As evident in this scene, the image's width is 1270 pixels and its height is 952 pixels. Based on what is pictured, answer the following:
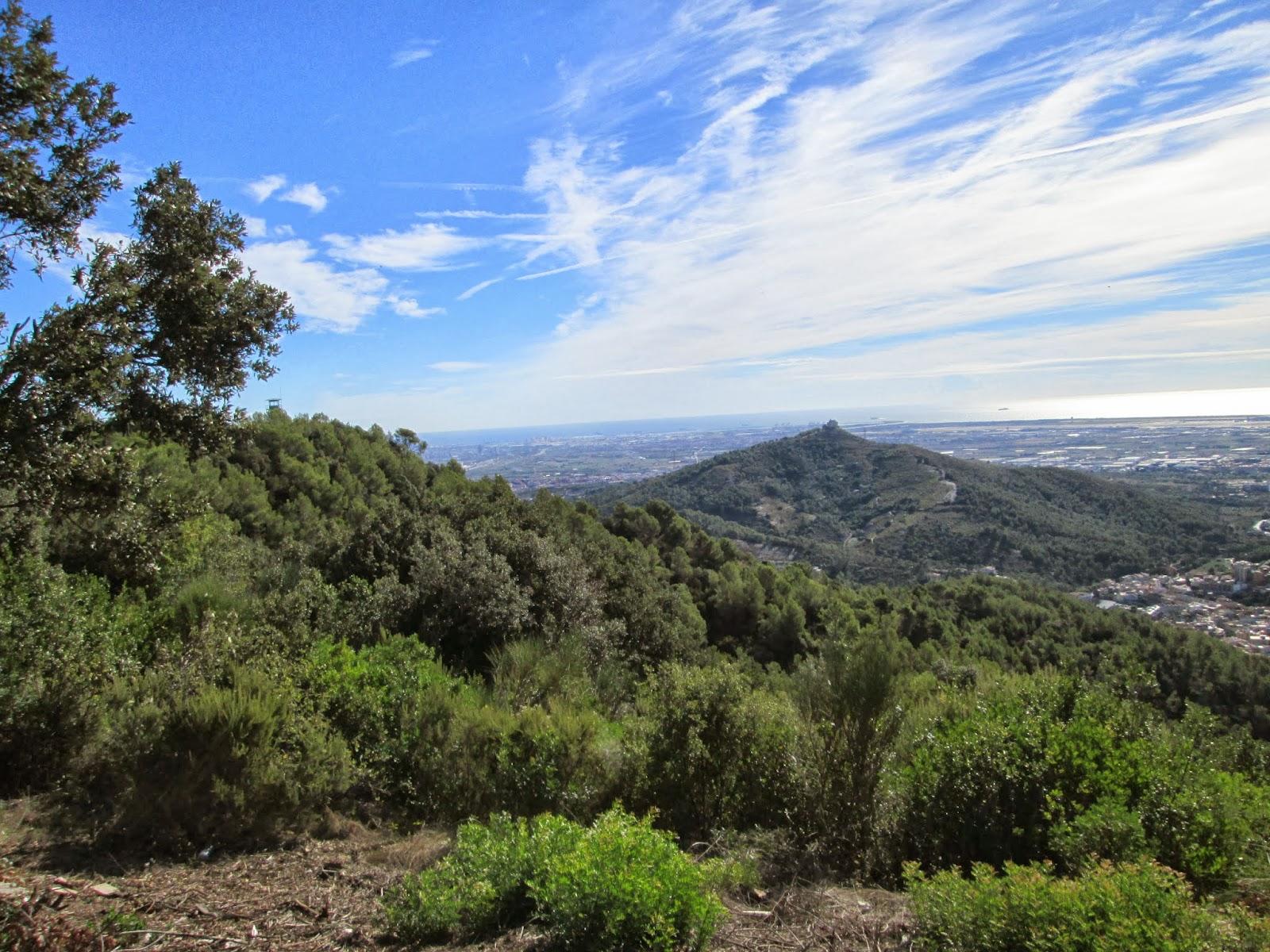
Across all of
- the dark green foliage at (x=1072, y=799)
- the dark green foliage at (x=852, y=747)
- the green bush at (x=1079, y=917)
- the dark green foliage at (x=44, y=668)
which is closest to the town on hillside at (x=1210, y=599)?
the dark green foliage at (x=1072, y=799)

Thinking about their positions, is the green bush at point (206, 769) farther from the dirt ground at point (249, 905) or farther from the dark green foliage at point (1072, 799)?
the dark green foliage at point (1072, 799)

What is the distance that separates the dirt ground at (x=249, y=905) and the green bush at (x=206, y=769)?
0.83 feet

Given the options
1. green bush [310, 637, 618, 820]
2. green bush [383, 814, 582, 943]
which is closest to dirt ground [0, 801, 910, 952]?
green bush [383, 814, 582, 943]

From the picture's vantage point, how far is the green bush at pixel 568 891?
9.90ft

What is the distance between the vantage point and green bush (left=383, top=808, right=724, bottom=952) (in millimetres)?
3018

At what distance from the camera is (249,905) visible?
12.8ft

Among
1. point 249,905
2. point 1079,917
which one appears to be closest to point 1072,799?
point 1079,917

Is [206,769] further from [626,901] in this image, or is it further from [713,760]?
[713,760]

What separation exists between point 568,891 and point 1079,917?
7.27 feet

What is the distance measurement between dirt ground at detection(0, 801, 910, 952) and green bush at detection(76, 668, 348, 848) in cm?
25

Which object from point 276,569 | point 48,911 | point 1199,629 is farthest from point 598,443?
point 48,911

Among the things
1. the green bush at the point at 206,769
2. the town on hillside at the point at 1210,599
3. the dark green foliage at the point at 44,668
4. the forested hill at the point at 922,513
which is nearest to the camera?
the green bush at the point at 206,769

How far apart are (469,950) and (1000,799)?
141 inches

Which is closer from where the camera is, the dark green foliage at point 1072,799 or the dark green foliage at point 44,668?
the dark green foliage at point 1072,799
